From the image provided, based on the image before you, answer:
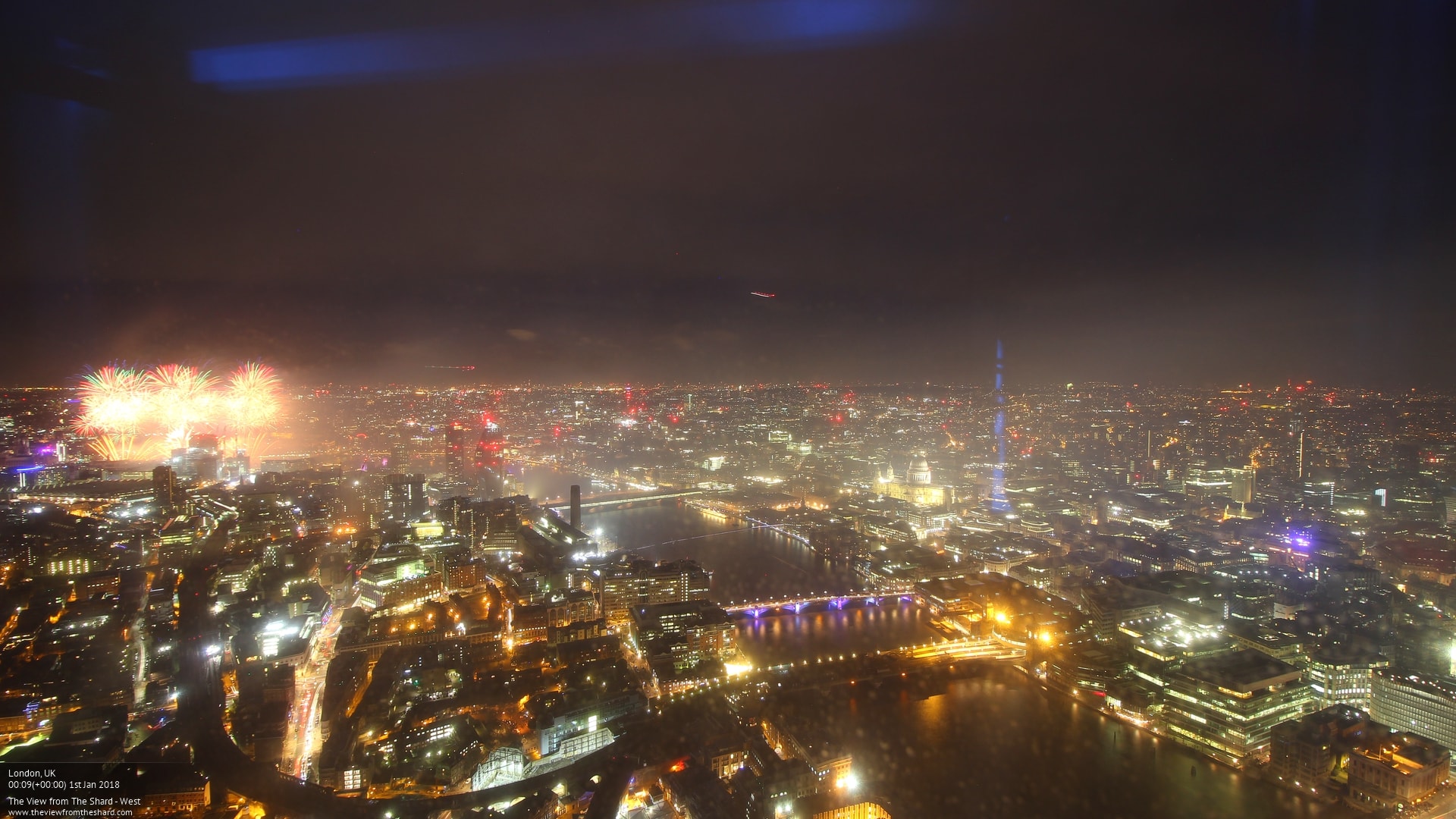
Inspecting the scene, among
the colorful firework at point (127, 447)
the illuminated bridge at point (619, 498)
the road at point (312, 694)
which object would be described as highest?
the colorful firework at point (127, 447)

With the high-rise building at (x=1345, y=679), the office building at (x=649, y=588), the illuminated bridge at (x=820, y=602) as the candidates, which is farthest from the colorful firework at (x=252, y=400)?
the high-rise building at (x=1345, y=679)

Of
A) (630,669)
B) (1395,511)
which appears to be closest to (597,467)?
(630,669)

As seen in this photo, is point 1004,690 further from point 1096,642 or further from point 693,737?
point 693,737

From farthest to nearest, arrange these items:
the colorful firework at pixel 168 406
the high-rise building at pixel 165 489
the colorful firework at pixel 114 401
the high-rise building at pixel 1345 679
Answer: the high-rise building at pixel 165 489
the colorful firework at pixel 168 406
the colorful firework at pixel 114 401
the high-rise building at pixel 1345 679

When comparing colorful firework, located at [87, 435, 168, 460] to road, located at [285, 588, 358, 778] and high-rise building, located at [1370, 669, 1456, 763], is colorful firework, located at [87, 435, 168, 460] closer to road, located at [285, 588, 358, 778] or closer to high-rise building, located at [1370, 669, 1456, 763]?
road, located at [285, 588, 358, 778]

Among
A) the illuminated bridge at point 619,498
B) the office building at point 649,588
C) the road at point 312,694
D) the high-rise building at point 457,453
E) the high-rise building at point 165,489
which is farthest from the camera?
the high-rise building at point 457,453

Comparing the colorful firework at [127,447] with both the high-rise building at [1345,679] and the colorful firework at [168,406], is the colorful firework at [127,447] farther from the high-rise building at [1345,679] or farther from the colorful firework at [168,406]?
the high-rise building at [1345,679]

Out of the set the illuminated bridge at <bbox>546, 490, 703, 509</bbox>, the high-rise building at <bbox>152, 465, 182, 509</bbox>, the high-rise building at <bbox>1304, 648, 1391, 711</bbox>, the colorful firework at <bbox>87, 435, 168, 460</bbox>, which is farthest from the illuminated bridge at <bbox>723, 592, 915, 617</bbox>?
the colorful firework at <bbox>87, 435, 168, 460</bbox>
